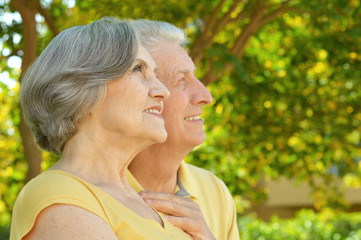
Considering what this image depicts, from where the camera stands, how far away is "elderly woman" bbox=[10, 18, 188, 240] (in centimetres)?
192

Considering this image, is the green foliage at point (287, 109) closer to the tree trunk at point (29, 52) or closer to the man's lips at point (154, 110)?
the tree trunk at point (29, 52)

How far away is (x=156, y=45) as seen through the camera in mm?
2668

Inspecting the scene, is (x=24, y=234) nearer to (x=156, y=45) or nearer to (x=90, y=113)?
(x=90, y=113)

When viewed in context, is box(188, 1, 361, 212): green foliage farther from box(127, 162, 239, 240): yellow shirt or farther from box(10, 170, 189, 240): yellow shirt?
box(10, 170, 189, 240): yellow shirt

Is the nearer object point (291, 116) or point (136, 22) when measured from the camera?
point (136, 22)

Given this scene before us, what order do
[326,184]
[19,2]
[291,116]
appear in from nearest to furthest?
[19,2], [291,116], [326,184]

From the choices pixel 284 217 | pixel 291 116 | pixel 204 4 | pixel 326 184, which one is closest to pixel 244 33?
pixel 204 4

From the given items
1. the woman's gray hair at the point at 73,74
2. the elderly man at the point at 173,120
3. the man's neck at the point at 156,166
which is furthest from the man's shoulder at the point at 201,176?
the woman's gray hair at the point at 73,74

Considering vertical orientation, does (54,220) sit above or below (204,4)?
above

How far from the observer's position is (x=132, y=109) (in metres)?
1.99

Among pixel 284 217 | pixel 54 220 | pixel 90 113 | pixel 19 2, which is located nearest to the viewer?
pixel 54 220

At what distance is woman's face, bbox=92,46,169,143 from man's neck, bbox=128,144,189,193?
563mm

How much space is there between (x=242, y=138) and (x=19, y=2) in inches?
152

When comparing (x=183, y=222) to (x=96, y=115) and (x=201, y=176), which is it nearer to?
(x=96, y=115)
